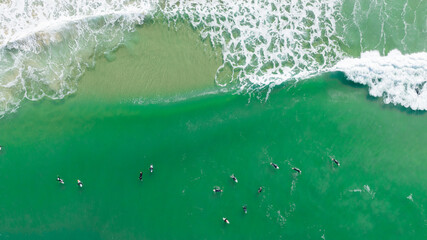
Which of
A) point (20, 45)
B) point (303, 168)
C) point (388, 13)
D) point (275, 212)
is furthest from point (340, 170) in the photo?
point (20, 45)

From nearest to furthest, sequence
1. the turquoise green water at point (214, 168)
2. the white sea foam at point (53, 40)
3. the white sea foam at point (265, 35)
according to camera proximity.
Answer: the turquoise green water at point (214, 168) < the white sea foam at point (53, 40) < the white sea foam at point (265, 35)

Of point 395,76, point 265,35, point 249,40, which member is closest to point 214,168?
point 249,40

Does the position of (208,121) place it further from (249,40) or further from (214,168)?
(249,40)

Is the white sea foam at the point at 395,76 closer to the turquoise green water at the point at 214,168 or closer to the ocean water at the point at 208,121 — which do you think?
the ocean water at the point at 208,121

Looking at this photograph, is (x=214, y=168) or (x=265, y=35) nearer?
(x=214, y=168)

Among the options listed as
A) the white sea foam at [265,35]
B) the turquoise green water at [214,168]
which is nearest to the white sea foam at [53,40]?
the turquoise green water at [214,168]

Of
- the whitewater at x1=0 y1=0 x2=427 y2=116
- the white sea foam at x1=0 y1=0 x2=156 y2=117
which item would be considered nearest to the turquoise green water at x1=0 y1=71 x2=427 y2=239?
the white sea foam at x1=0 y1=0 x2=156 y2=117
